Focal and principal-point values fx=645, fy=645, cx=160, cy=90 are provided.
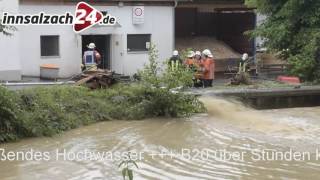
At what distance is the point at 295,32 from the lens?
24.1 meters

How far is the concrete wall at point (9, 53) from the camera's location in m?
23.6

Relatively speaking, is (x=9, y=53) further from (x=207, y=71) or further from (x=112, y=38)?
(x=207, y=71)

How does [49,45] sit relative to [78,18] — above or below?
below

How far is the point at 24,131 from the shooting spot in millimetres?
14617

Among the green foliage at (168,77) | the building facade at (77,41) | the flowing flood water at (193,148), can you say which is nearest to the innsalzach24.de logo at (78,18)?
the building facade at (77,41)

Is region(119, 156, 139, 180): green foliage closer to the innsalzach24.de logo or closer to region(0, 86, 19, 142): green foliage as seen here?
region(0, 86, 19, 142): green foliage

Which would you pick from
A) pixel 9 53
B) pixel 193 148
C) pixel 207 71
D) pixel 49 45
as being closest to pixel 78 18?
pixel 49 45

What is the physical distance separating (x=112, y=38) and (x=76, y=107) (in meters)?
10.8

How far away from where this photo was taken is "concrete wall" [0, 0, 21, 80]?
77.5 ft

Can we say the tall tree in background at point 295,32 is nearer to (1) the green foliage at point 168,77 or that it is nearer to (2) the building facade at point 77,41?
(2) the building facade at point 77,41

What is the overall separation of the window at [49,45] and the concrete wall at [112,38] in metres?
0.25

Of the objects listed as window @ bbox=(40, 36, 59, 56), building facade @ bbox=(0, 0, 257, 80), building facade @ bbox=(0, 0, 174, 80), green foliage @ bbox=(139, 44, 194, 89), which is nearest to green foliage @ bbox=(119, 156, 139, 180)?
green foliage @ bbox=(139, 44, 194, 89)

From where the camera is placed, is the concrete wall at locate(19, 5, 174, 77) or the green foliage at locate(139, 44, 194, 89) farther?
the concrete wall at locate(19, 5, 174, 77)

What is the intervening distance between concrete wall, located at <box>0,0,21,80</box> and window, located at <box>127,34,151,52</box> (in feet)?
17.6
